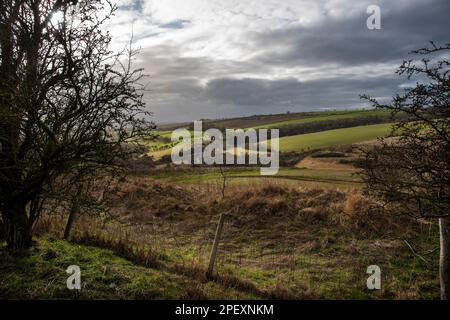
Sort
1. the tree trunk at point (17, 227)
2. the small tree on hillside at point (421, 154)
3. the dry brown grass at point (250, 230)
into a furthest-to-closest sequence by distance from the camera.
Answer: the dry brown grass at point (250, 230)
the tree trunk at point (17, 227)
the small tree on hillside at point (421, 154)

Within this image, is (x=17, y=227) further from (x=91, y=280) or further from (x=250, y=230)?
(x=250, y=230)

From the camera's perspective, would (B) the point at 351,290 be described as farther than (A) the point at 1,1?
Yes

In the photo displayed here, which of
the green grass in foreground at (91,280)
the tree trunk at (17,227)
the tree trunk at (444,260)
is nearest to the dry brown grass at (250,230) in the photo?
the green grass in foreground at (91,280)

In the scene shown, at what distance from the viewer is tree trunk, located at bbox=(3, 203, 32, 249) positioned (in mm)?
10234

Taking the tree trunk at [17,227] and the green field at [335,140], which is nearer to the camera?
the tree trunk at [17,227]

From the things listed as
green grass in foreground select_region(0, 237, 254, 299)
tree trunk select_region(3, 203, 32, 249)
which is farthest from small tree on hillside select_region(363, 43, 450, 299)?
tree trunk select_region(3, 203, 32, 249)

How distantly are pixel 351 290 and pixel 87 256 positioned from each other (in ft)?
23.2

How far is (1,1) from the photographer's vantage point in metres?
9.27

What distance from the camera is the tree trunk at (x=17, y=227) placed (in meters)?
10.2

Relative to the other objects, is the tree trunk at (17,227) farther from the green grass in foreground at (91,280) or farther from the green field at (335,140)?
the green field at (335,140)
